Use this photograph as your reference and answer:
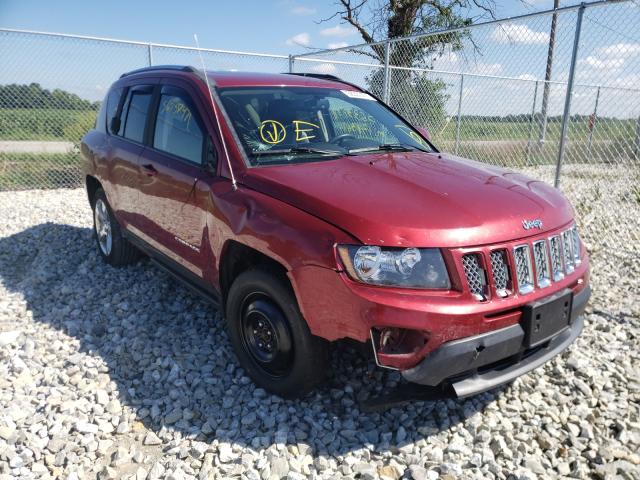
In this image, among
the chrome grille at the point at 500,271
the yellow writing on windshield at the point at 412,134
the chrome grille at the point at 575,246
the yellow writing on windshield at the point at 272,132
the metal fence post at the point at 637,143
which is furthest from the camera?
the metal fence post at the point at 637,143

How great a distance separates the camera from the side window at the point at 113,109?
15.5ft

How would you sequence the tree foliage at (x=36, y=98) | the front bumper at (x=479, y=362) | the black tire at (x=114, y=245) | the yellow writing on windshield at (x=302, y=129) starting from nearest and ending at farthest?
the front bumper at (x=479, y=362) → the yellow writing on windshield at (x=302, y=129) → the black tire at (x=114, y=245) → the tree foliage at (x=36, y=98)

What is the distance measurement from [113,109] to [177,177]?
1881 mm

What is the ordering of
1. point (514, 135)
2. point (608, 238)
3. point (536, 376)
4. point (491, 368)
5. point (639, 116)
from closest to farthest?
point (491, 368) → point (536, 376) → point (639, 116) → point (608, 238) → point (514, 135)

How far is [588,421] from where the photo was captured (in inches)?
112

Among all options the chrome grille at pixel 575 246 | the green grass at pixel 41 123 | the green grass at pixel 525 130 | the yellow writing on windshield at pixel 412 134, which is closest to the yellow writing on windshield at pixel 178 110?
the yellow writing on windshield at pixel 412 134

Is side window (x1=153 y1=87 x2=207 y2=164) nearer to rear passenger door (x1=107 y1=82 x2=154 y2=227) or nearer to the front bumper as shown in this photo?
rear passenger door (x1=107 y1=82 x2=154 y2=227)

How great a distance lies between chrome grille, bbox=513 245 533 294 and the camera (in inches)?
97.3

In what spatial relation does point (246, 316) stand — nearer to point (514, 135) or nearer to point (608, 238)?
point (608, 238)

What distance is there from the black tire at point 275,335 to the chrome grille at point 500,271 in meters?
0.92

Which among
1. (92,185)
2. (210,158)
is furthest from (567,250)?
(92,185)

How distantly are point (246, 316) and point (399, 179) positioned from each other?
122 centimetres

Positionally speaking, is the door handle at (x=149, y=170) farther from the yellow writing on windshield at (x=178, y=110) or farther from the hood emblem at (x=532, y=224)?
the hood emblem at (x=532, y=224)

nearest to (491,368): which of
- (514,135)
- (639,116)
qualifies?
(639,116)
